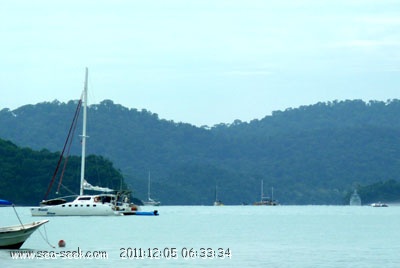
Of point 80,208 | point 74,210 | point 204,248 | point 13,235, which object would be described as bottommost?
point 204,248

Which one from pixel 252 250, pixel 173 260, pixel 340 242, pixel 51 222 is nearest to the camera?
pixel 173 260

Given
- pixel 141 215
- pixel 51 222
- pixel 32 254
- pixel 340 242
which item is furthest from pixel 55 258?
pixel 141 215

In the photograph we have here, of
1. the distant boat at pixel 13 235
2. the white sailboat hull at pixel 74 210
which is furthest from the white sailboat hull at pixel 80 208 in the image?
the distant boat at pixel 13 235

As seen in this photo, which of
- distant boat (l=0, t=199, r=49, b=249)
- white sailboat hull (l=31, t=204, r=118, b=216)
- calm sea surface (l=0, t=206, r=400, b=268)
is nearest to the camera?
calm sea surface (l=0, t=206, r=400, b=268)

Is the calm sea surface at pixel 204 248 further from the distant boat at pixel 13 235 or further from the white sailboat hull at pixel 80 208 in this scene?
the white sailboat hull at pixel 80 208

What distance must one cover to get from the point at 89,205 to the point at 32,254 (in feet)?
180

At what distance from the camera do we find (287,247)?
76375mm

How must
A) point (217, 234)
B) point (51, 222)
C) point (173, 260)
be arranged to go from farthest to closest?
point (51, 222)
point (217, 234)
point (173, 260)

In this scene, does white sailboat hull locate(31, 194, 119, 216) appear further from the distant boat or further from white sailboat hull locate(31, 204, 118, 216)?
the distant boat

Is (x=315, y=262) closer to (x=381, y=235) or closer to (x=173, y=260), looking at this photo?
(x=173, y=260)

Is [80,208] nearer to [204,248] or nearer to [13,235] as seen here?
[204,248]

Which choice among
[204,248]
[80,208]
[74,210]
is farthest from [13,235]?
[74,210]

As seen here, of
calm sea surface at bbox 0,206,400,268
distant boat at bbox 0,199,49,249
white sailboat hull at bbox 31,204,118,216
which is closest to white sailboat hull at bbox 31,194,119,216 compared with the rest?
white sailboat hull at bbox 31,204,118,216

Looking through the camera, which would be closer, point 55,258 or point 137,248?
point 55,258
